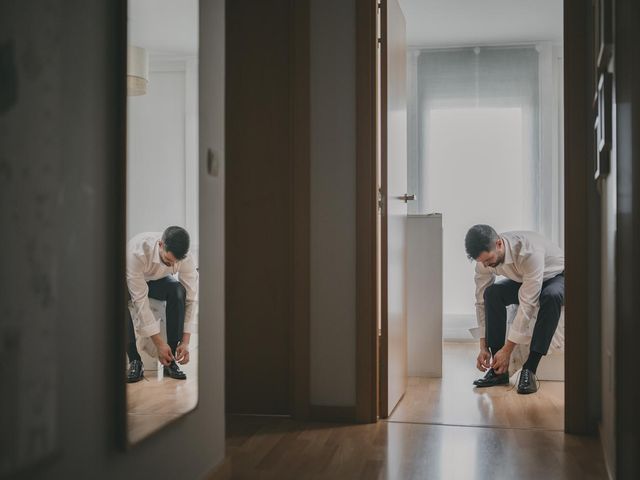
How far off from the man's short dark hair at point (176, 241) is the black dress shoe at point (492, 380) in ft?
7.66

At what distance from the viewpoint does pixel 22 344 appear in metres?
1.20

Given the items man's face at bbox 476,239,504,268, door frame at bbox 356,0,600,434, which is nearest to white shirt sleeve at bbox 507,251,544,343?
man's face at bbox 476,239,504,268

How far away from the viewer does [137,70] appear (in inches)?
63.9

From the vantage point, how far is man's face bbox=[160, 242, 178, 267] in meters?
1.76

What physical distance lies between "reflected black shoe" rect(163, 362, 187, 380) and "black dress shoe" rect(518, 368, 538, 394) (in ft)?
7.21

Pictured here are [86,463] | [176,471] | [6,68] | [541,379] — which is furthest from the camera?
[541,379]

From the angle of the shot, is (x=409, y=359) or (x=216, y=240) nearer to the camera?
(x=216, y=240)

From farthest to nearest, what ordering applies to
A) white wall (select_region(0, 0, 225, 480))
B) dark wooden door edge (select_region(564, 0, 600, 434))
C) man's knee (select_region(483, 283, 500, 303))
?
1. man's knee (select_region(483, 283, 500, 303))
2. dark wooden door edge (select_region(564, 0, 600, 434))
3. white wall (select_region(0, 0, 225, 480))

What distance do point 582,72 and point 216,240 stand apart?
1586mm

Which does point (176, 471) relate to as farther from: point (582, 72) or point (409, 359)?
point (409, 359)

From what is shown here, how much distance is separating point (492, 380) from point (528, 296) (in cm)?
50

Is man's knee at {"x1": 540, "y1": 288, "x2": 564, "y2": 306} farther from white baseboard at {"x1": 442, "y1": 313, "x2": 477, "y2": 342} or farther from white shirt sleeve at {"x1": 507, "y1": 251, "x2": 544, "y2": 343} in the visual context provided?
white baseboard at {"x1": 442, "y1": 313, "x2": 477, "y2": 342}

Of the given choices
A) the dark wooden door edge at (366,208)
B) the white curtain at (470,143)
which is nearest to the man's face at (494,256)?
the dark wooden door edge at (366,208)

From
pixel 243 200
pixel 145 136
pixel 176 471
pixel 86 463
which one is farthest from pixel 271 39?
pixel 86 463
